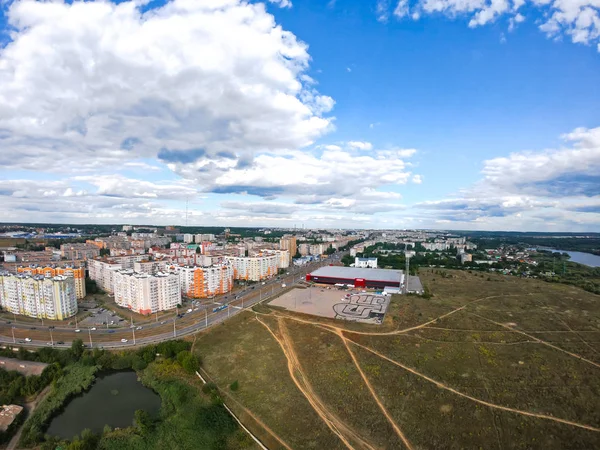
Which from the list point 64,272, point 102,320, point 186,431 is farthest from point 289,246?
point 186,431

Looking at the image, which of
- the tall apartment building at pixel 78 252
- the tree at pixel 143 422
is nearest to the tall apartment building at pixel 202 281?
the tree at pixel 143 422

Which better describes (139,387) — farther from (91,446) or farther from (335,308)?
(335,308)

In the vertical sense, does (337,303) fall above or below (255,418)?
above

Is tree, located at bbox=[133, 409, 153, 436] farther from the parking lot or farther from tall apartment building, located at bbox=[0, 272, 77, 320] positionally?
tall apartment building, located at bbox=[0, 272, 77, 320]

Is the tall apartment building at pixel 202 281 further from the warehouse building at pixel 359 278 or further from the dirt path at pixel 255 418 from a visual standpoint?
the dirt path at pixel 255 418

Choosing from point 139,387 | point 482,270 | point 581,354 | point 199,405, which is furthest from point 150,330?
point 482,270

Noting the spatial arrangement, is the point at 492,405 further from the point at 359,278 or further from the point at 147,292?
the point at 147,292
